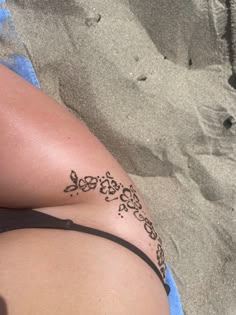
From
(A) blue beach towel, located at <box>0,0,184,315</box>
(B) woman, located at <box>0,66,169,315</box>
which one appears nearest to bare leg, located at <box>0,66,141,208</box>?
(B) woman, located at <box>0,66,169,315</box>

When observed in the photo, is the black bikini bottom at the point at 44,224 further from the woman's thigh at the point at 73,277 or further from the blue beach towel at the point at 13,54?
the blue beach towel at the point at 13,54

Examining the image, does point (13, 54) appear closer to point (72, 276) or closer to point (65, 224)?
point (65, 224)

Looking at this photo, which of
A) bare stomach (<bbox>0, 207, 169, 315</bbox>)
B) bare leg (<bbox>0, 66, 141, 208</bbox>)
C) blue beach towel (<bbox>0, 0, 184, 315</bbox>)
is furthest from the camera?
blue beach towel (<bbox>0, 0, 184, 315</bbox>)

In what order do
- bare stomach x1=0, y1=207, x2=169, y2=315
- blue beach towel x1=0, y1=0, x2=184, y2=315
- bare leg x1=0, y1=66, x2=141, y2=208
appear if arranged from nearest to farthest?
bare stomach x1=0, y1=207, x2=169, y2=315, bare leg x1=0, y1=66, x2=141, y2=208, blue beach towel x1=0, y1=0, x2=184, y2=315

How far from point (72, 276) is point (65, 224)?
12cm

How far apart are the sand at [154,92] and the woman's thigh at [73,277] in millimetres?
486

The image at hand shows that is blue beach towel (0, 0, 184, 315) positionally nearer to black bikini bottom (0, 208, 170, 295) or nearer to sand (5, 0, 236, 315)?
sand (5, 0, 236, 315)

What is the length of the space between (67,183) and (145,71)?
1.88 feet

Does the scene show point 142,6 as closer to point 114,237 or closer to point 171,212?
point 171,212

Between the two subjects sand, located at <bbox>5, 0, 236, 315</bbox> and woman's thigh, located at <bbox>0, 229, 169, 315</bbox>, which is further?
sand, located at <bbox>5, 0, 236, 315</bbox>

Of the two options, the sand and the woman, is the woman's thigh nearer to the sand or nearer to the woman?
the woman

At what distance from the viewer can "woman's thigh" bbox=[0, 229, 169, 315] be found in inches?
38.1

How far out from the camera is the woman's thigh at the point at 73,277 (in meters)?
0.97

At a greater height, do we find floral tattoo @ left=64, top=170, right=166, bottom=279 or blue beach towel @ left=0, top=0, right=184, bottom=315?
blue beach towel @ left=0, top=0, right=184, bottom=315
